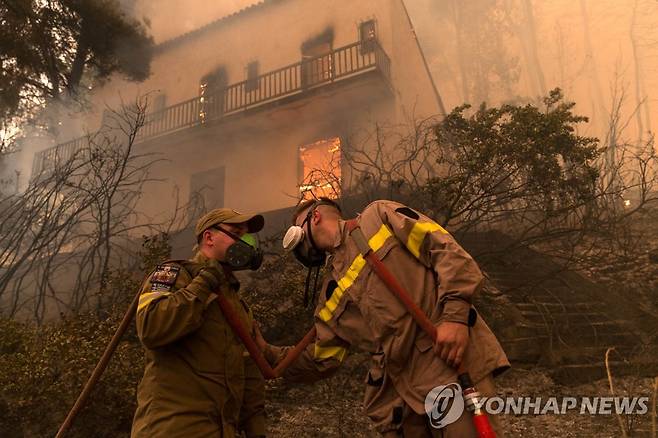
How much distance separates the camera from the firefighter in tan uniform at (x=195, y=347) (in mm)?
1633

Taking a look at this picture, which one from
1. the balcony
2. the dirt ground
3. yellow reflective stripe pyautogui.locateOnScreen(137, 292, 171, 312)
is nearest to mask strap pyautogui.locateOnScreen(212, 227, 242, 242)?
yellow reflective stripe pyautogui.locateOnScreen(137, 292, 171, 312)

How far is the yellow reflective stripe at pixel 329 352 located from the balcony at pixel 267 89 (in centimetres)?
878

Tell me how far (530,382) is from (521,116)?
338cm

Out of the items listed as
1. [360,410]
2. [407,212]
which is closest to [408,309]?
[407,212]

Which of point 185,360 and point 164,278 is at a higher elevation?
point 164,278

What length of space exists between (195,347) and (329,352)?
657 millimetres

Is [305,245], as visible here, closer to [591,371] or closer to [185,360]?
[185,360]

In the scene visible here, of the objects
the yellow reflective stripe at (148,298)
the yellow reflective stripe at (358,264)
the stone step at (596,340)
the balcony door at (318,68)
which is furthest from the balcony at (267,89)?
the yellow reflective stripe at (148,298)

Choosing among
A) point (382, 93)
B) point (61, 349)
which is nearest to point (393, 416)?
point (61, 349)

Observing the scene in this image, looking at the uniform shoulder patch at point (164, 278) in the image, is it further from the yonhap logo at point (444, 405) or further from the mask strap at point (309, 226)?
the yonhap logo at point (444, 405)

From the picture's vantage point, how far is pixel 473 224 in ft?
18.7

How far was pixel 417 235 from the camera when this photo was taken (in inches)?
68.4

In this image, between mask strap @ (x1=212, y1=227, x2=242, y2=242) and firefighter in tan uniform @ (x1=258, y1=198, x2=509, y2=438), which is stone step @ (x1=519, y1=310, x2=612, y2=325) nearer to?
firefighter in tan uniform @ (x1=258, y1=198, x2=509, y2=438)

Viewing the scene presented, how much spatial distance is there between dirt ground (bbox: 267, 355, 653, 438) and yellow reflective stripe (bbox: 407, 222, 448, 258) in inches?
105
